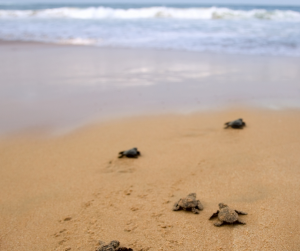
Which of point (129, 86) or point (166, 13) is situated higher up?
point (166, 13)

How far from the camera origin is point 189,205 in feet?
7.57

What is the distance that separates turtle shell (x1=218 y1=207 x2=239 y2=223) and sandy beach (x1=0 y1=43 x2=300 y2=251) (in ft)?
0.29

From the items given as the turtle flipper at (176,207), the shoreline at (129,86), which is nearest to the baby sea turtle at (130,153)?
the turtle flipper at (176,207)

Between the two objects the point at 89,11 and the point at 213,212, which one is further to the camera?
the point at 89,11

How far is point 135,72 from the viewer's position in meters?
6.30

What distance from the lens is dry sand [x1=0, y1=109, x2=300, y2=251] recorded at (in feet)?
6.88

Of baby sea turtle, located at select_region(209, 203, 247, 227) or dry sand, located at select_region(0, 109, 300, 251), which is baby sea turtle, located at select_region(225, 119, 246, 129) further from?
baby sea turtle, located at select_region(209, 203, 247, 227)

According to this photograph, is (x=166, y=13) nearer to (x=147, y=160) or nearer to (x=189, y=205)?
(x=147, y=160)

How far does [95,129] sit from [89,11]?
88.4 ft

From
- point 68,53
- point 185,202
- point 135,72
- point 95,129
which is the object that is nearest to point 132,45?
point 68,53

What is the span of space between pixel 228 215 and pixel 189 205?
32 centimetres

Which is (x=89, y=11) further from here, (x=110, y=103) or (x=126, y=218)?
(x=126, y=218)

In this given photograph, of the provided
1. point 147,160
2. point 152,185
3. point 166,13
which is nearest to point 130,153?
point 147,160

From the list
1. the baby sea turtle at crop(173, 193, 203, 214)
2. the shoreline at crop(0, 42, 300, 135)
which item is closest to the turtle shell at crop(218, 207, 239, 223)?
the baby sea turtle at crop(173, 193, 203, 214)
